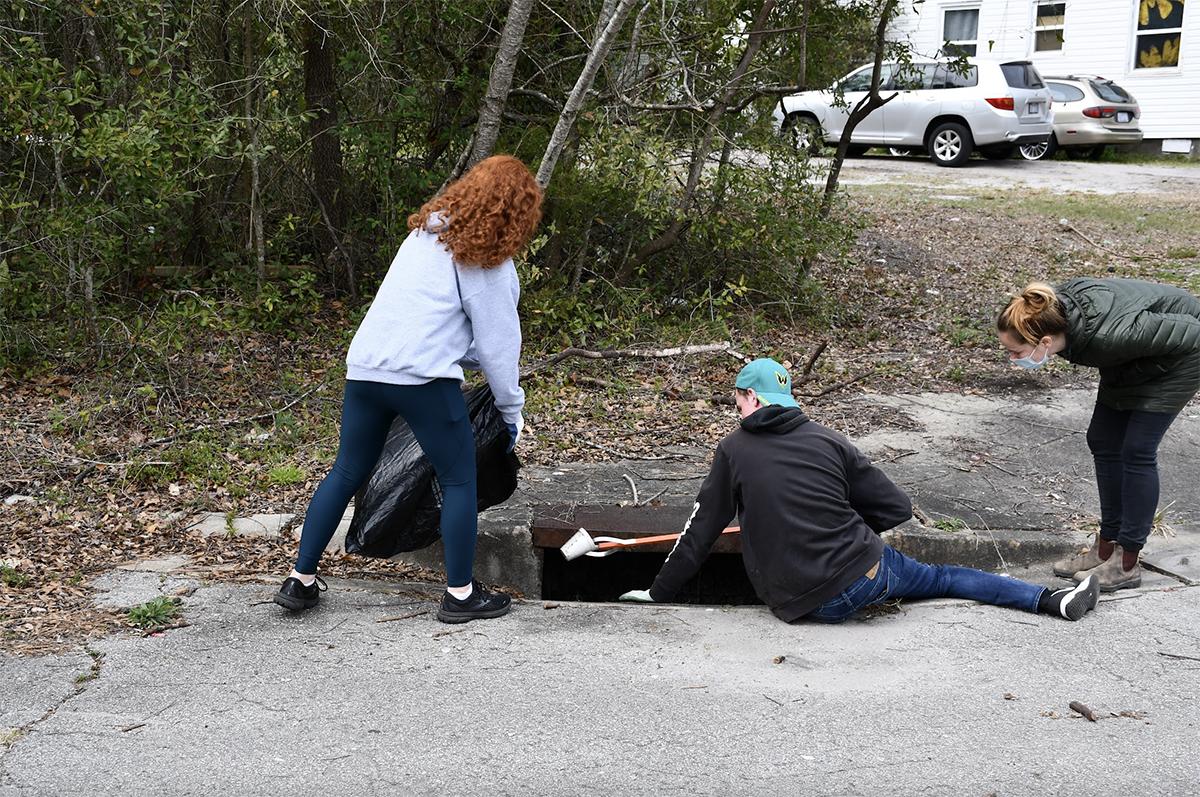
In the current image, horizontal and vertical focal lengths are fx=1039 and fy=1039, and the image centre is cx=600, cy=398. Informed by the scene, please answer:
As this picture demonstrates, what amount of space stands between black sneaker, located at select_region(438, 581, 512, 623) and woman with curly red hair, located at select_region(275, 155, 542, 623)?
0.49ft

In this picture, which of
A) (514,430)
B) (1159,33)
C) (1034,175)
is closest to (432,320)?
(514,430)

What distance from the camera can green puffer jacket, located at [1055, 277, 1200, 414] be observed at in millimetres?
4086

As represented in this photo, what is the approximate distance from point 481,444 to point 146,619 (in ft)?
4.64

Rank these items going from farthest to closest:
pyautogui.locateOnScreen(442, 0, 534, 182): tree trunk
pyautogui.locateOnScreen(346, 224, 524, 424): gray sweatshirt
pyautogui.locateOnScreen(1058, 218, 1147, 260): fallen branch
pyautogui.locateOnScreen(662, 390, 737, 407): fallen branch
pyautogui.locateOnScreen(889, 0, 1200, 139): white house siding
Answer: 1. pyautogui.locateOnScreen(889, 0, 1200, 139): white house siding
2. pyautogui.locateOnScreen(1058, 218, 1147, 260): fallen branch
3. pyautogui.locateOnScreen(662, 390, 737, 407): fallen branch
4. pyautogui.locateOnScreen(442, 0, 534, 182): tree trunk
5. pyautogui.locateOnScreen(346, 224, 524, 424): gray sweatshirt

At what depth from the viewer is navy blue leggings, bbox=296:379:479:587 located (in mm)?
3768

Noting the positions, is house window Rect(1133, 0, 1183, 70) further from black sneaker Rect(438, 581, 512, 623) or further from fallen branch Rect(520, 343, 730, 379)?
black sneaker Rect(438, 581, 512, 623)

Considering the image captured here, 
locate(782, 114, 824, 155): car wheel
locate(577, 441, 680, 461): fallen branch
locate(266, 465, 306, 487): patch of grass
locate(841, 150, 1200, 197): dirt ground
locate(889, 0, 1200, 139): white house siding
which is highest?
locate(889, 0, 1200, 139): white house siding

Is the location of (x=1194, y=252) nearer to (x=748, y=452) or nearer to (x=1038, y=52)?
(x=748, y=452)

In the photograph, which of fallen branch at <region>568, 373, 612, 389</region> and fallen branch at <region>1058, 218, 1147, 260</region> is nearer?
fallen branch at <region>568, 373, 612, 389</region>

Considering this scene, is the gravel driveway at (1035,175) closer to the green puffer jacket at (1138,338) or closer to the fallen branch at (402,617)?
the green puffer jacket at (1138,338)

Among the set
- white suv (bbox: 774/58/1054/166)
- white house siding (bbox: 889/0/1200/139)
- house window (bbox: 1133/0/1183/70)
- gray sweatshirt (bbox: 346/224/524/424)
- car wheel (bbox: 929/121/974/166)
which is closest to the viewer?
gray sweatshirt (bbox: 346/224/524/424)

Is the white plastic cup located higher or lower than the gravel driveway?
lower

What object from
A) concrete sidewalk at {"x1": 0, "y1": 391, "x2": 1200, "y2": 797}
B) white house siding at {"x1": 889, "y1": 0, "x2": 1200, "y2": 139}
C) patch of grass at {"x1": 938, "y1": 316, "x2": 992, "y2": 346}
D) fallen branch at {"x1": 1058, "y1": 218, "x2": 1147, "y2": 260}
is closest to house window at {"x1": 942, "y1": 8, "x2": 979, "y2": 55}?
white house siding at {"x1": 889, "y1": 0, "x2": 1200, "y2": 139}

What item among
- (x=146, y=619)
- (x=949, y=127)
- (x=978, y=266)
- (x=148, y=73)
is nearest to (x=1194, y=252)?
(x=978, y=266)
